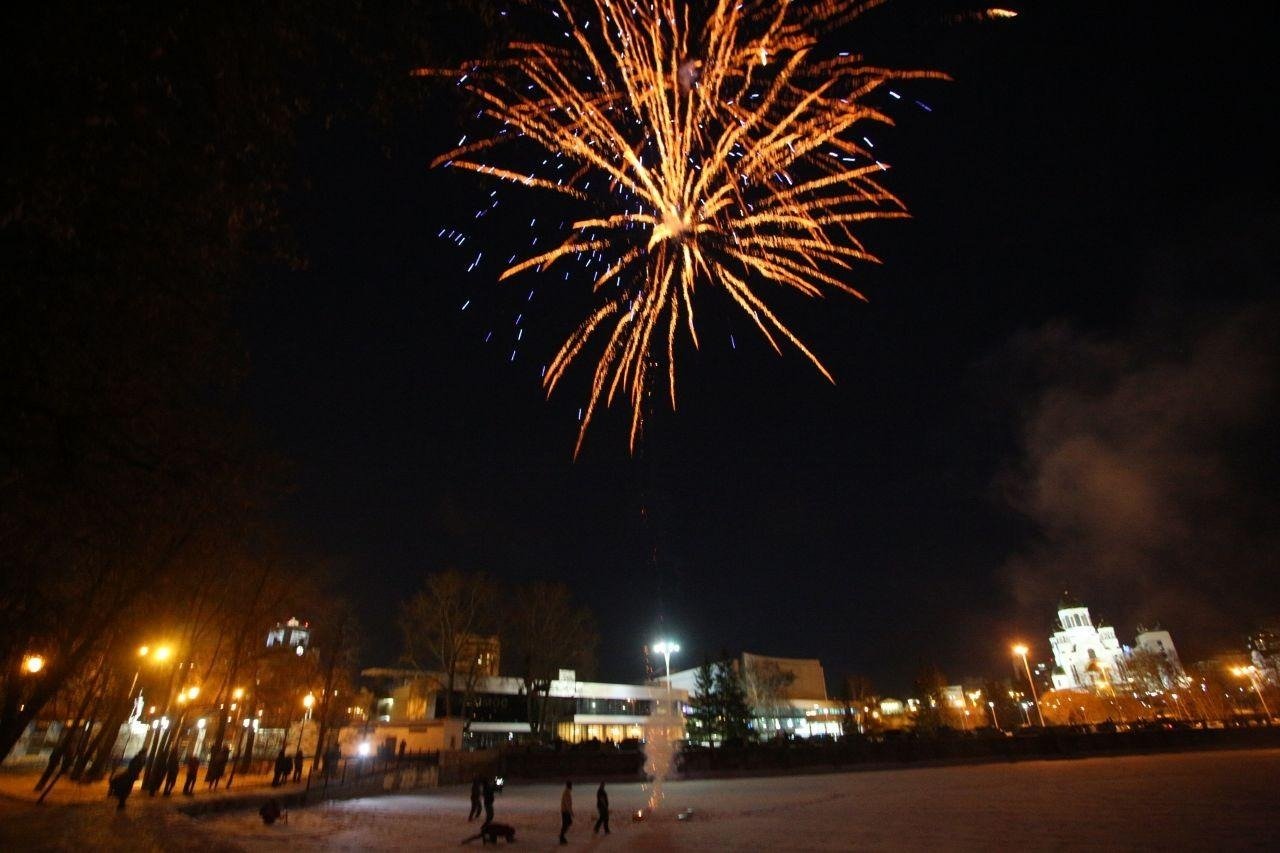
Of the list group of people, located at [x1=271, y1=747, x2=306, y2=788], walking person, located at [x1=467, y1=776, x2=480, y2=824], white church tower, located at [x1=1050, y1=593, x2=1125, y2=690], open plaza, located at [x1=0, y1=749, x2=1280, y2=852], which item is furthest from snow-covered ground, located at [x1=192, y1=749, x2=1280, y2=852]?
white church tower, located at [x1=1050, y1=593, x2=1125, y2=690]

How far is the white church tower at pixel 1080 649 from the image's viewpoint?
115 m

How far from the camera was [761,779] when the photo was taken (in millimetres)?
31906

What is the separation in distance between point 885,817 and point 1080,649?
132 m

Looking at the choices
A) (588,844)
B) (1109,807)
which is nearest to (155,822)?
(588,844)

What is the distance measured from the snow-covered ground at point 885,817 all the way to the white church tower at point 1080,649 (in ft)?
352

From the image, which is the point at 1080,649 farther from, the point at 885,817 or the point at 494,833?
the point at 494,833

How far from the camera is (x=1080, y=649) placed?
122 meters

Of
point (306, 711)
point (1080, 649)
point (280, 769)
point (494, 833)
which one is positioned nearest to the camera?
point (494, 833)

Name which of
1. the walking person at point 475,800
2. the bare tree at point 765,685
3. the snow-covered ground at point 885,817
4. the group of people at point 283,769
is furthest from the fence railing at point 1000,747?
the bare tree at point 765,685

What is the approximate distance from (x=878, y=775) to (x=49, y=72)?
35.1m

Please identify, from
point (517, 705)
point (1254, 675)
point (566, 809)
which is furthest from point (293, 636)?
point (1254, 675)

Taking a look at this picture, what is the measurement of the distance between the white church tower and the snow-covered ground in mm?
107214

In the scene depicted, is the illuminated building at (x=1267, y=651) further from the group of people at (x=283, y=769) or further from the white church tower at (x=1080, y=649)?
the group of people at (x=283, y=769)

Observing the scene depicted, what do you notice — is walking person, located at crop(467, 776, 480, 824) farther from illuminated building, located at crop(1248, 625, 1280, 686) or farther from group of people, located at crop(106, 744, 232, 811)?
illuminated building, located at crop(1248, 625, 1280, 686)
